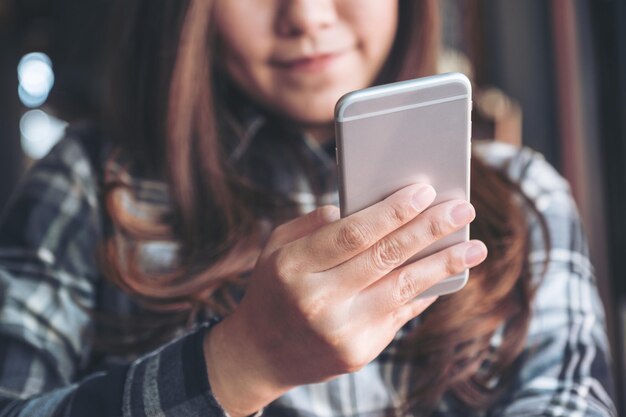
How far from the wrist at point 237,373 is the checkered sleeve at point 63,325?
11 mm

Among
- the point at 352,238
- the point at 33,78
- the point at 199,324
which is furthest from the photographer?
the point at 33,78

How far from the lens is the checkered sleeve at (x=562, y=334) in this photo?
32.0 inches

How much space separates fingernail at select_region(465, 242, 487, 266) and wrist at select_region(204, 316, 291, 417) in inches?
7.6

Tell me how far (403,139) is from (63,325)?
0.49 m

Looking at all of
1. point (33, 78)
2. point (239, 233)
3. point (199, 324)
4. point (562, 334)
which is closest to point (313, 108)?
point (239, 233)

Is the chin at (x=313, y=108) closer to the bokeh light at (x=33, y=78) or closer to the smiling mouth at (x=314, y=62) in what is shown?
the smiling mouth at (x=314, y=62)

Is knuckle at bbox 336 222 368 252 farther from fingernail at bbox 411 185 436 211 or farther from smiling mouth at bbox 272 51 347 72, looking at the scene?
smiling mouth at bbox 272 51 347 72

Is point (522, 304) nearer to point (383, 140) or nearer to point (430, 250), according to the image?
point (430, 250)

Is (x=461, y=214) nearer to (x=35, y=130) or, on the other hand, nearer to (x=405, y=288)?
(x=405, y=288)

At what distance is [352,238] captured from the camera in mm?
542

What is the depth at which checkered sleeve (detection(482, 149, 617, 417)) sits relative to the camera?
813 mm

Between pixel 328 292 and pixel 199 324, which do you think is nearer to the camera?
pixel 328 292

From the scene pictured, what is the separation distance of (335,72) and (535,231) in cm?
34

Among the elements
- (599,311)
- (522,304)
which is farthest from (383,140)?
(599,311)
